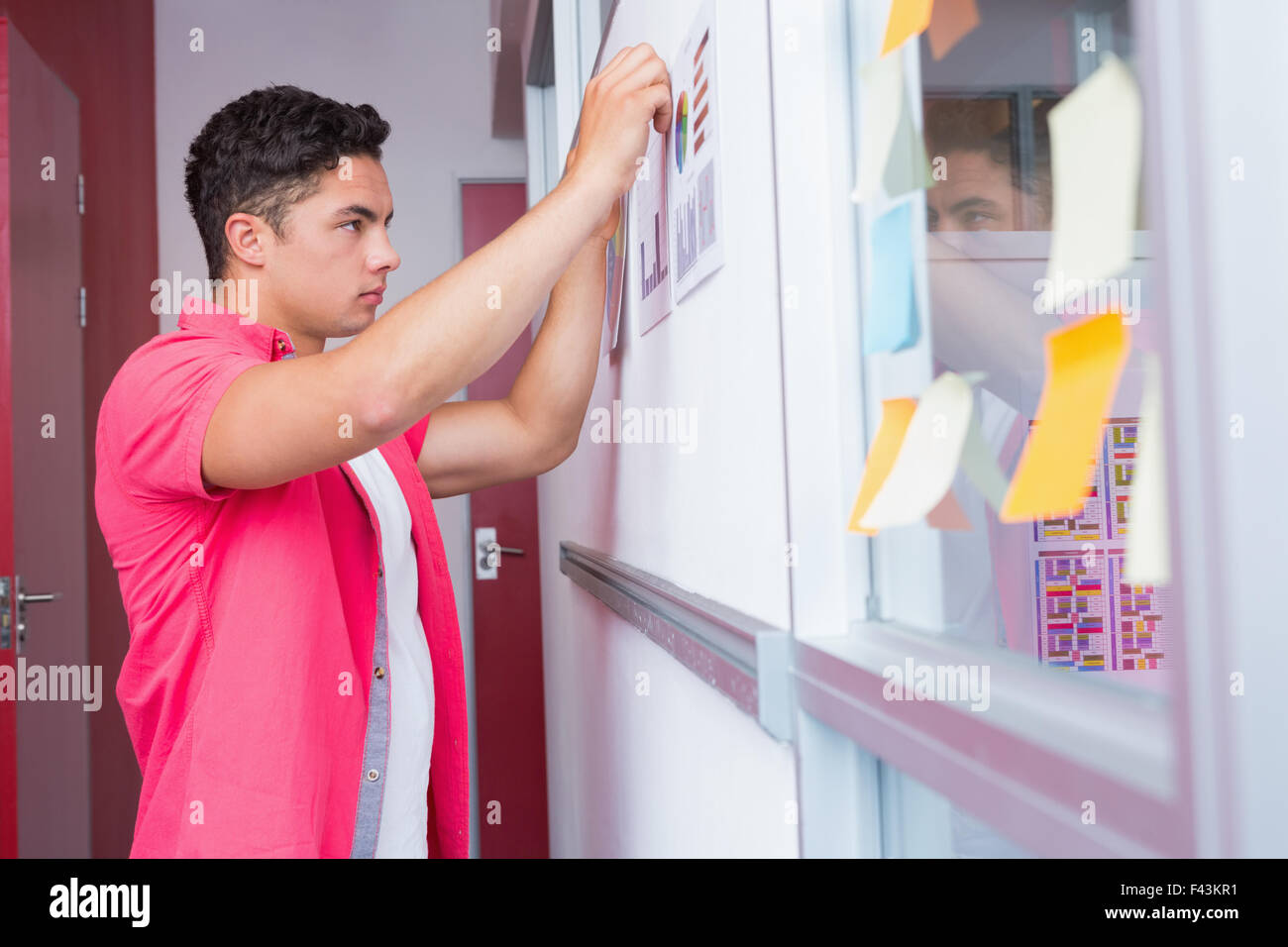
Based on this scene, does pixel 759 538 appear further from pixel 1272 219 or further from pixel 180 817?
pixel 180 817

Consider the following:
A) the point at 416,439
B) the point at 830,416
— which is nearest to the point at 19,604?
the point at 416,439

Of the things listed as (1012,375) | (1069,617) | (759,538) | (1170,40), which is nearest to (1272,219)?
(1170,40)

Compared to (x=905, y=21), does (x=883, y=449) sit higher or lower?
lower

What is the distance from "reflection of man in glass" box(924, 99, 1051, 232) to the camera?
0.51 meters

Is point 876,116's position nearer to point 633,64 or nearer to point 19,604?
point 633,64

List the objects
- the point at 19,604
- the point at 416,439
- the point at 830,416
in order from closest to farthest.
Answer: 1. the point at 830,416
2. the point at 416,439
3. the point at 19,604

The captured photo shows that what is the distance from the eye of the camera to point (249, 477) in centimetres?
91

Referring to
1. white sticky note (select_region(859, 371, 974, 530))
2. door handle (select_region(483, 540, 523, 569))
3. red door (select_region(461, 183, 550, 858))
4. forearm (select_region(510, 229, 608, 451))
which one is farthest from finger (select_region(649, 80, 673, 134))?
red door (select_region(461, 183, 550, 858))

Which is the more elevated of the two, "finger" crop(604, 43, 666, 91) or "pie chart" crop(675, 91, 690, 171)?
"finger" crop(604, 43, 666, 91)

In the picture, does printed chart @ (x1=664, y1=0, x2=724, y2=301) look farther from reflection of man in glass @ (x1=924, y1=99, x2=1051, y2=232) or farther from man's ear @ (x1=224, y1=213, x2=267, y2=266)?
man's ear @ (x1=224, y1=213, x2=267, y2=266)

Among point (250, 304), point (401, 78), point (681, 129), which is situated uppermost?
point (401, 78)

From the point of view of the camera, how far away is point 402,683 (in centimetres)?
120

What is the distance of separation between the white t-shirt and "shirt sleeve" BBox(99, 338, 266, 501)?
255mm

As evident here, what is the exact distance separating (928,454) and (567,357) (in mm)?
760
